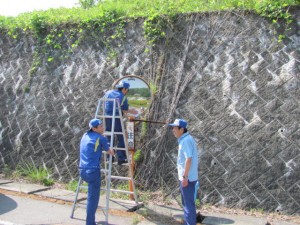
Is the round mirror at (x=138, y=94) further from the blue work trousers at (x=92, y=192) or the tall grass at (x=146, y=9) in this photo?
the blue work trousers at (x=92, y=192)

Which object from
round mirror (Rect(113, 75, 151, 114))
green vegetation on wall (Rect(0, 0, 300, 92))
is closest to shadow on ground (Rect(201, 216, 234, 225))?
round mirror (Rect(113, 75, 151, 114))

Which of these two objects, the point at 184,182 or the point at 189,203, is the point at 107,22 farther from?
the point at 189,203

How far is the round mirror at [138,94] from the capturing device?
28.0 ft

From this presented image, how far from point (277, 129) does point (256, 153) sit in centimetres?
58

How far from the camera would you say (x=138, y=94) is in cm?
864

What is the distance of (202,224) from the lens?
6859 millimetres

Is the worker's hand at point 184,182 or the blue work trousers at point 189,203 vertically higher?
the worker's hand at point 184,182

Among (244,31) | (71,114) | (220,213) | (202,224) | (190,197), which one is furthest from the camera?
(71,114)

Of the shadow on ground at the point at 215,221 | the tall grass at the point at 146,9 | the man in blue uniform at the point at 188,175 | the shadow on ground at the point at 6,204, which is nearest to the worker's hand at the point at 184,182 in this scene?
the man in blue uniform at the point at 188,175

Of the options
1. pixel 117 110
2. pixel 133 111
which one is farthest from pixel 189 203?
pixel 133 111

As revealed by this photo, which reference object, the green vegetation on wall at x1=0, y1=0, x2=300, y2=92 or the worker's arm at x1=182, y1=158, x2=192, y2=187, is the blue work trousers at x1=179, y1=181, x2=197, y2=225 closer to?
the worker's arm at x1=182, y1=158, x2=192, y2=187

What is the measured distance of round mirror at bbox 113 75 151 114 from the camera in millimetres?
8523

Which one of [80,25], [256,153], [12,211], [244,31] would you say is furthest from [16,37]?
[256,153]

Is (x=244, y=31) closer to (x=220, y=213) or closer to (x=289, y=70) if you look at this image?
(x=289, y=70)
